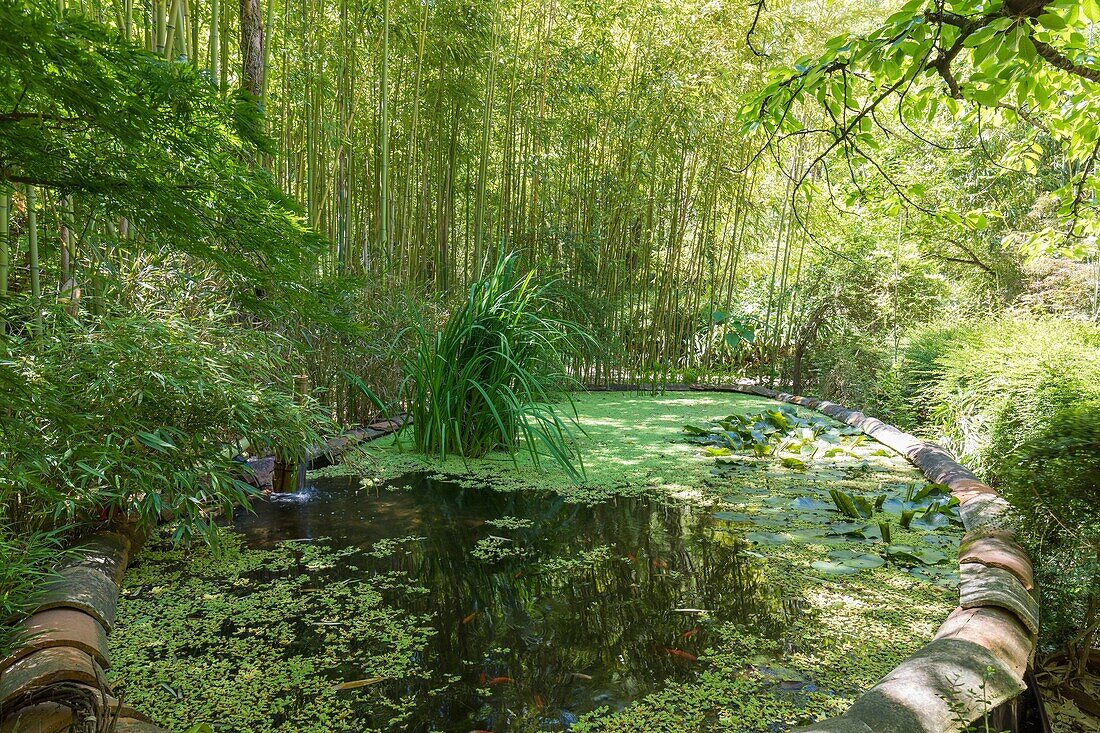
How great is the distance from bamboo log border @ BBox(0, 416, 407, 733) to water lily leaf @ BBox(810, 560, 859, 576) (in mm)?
1850

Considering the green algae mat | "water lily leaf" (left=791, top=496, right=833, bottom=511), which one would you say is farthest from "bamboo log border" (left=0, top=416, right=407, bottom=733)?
"water lily leaf" (left=791, top=496, right=833, bottom=511)

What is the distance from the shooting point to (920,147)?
855 cm

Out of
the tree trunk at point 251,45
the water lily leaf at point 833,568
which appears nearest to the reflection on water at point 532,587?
the water lily leaf at point 833,568

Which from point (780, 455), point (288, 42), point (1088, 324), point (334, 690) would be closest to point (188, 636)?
point (334, 690)

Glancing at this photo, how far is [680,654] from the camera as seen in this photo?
151 centimetres

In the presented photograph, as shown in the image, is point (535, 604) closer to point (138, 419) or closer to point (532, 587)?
point (532, 587)

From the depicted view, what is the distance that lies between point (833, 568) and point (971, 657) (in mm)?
770

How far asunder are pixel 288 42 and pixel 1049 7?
386cm

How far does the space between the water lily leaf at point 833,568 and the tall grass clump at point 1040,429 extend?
1.65 feet

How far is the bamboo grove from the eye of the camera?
14.0 ft

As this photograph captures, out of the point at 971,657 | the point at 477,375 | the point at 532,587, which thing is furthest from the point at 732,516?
the point at 477,375

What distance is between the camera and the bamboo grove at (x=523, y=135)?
4.26 m

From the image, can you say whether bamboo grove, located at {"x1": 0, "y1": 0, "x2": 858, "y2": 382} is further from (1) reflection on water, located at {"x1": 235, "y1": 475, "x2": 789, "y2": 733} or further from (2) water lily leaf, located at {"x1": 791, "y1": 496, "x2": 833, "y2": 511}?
(2) water lily leaf, located at {"x1": 791, "y1": 496, "x2": 833, "y2": 511}

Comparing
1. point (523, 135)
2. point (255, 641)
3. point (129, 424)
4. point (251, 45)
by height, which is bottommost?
point (255, 641)
